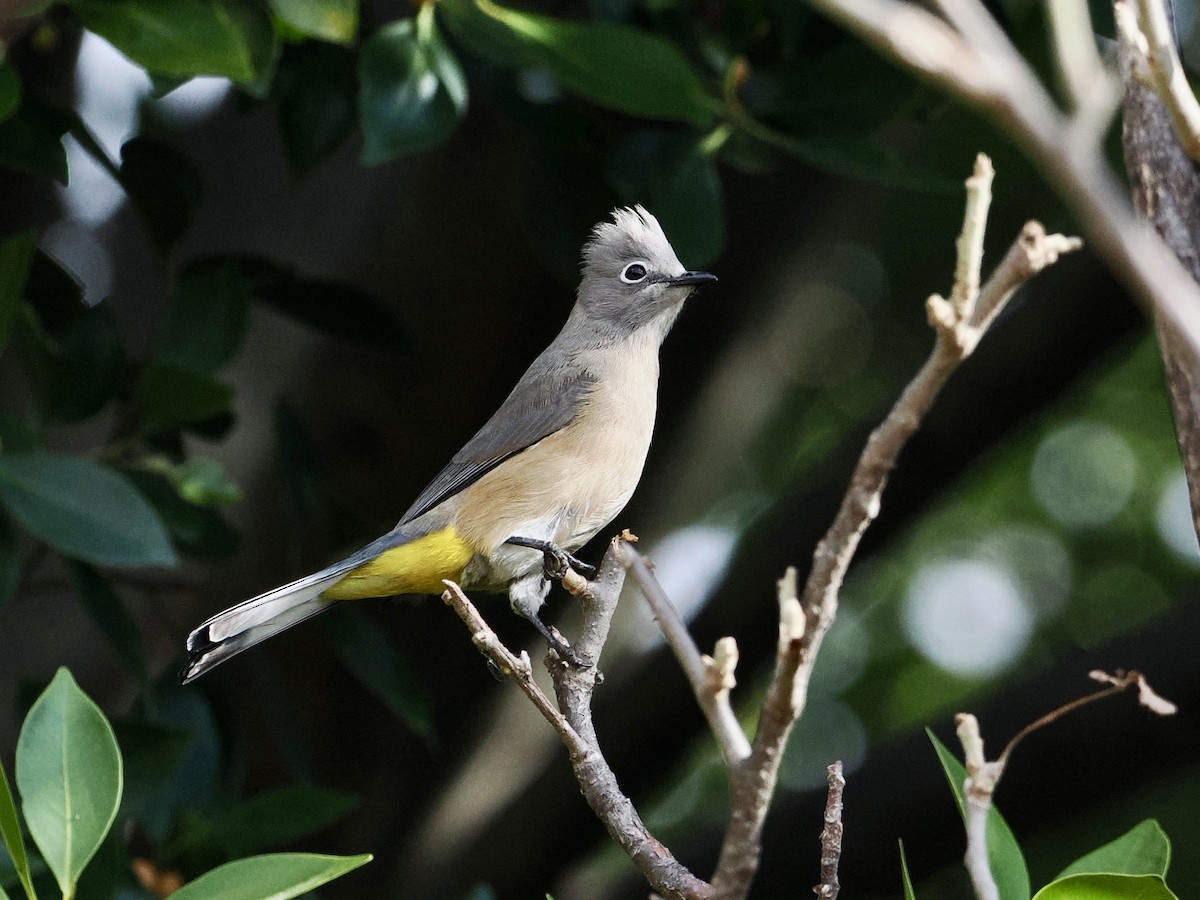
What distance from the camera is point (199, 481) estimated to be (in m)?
3.19

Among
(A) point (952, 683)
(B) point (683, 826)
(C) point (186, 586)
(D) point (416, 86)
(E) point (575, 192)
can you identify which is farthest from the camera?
(A) point (952, 683)

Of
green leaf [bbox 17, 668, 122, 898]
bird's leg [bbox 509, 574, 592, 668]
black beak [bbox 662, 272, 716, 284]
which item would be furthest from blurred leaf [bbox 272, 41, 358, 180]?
green leaf [bbox 17, 668, 122, 898]

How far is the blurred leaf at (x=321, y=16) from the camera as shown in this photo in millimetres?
2551

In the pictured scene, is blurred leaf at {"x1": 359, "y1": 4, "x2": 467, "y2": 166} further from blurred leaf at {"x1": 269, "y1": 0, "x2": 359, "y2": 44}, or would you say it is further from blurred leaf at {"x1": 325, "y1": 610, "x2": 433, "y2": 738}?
blurred leaf at {"x1": 325, "y1": 610, "x2": 433, "y2": 738}

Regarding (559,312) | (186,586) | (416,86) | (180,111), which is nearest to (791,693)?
(416,86)

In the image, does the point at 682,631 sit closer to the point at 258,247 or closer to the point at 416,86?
the point at 416,86

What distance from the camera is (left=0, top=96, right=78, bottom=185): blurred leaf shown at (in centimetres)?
292

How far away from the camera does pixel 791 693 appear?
3.51 ft

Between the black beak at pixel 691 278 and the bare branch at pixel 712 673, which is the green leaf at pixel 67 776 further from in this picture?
the black beak at pixel 691 278

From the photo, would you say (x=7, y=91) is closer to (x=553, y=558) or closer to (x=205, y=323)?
(x=205, y=323)

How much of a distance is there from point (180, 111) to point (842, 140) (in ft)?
8.78

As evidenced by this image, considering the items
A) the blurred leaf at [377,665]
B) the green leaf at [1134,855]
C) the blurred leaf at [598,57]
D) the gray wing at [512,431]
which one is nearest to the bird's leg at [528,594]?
the gray wing at [512,431]

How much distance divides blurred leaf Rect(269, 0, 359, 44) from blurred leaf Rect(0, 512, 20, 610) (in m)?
1.34

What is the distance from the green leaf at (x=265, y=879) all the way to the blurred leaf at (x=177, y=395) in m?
1.51
